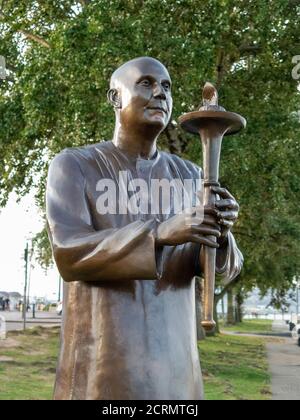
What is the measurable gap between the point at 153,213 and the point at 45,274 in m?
28.9

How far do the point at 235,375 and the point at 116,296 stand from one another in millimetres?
13101

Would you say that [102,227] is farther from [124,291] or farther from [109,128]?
[109,128]

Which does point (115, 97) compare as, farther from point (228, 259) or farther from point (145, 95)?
point (228, 259)

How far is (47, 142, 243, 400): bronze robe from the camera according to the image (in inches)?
98.0

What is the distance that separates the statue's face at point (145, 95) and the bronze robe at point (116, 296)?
228 mm

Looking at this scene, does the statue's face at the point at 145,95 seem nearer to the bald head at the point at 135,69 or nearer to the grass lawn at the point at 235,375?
the bald head at the point at 135,69

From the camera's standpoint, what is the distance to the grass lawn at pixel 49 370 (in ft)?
37.1

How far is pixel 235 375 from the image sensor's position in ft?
49.7

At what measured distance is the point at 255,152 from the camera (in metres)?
14.4

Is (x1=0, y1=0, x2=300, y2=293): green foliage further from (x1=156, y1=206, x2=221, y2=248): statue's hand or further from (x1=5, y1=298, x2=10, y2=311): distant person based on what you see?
(x1=5, y1=298, x2=10, y2=311): distant person

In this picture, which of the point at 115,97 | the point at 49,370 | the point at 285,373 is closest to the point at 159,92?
the point at 115,97

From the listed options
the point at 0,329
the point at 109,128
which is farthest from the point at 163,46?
the point at 0,329
